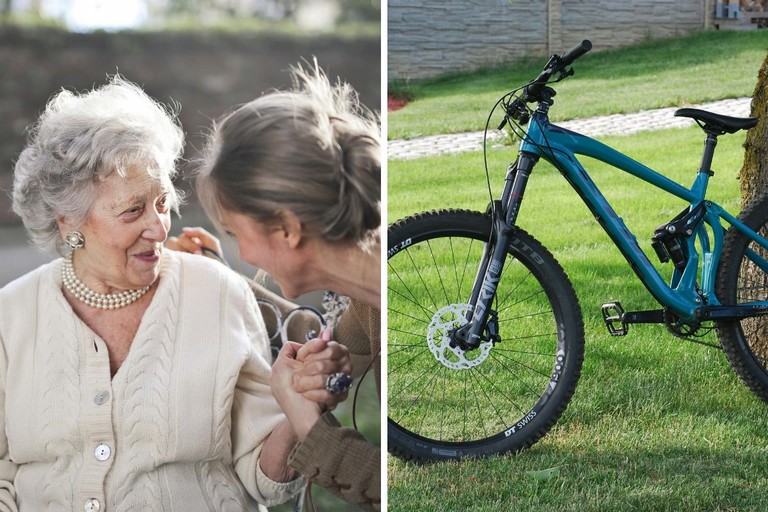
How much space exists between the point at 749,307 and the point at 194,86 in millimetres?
1874

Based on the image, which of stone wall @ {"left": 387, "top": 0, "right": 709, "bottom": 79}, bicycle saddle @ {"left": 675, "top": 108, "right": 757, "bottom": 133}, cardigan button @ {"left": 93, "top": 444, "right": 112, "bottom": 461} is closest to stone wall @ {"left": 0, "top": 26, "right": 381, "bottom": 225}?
cardigan button @ {"left": 93, "top": 444, "right": 112, "bottom": 461}

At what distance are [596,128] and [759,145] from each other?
119 centimetres

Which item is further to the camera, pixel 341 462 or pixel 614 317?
pixel 614 317

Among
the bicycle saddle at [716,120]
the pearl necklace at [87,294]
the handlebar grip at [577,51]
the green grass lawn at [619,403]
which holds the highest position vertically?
the handlebar grip at [577,51]

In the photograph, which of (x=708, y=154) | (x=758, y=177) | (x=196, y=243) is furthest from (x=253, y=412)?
(x=758, y=177)

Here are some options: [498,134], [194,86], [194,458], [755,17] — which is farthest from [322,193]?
[755,17]

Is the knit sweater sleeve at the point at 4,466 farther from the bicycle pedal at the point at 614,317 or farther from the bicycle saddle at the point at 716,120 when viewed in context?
the bicycle saddle at the point at 716,120

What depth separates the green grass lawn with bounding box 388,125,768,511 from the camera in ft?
10.6

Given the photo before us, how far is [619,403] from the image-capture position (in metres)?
3.64

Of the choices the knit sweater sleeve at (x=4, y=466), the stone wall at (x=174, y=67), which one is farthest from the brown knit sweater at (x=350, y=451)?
the knit sweater sleeve at (x=4, y=466)

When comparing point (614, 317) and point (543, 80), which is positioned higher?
point (543, 80)

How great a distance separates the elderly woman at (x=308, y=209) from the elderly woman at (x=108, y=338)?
15cm

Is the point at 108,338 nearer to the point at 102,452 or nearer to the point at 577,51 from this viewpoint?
the point at 102,452

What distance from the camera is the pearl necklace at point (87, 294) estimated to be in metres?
2.70
